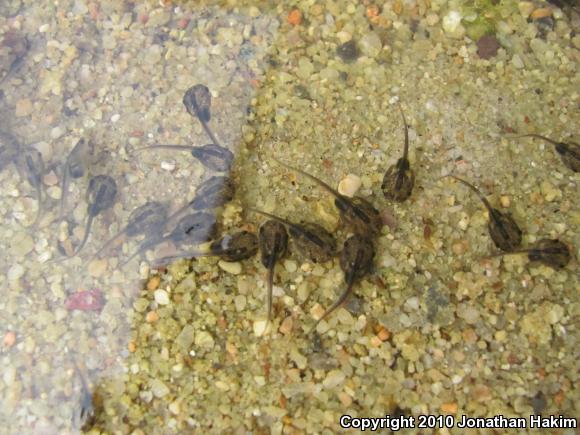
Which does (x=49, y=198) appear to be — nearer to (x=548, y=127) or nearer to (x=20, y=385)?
(x=20, y=385)

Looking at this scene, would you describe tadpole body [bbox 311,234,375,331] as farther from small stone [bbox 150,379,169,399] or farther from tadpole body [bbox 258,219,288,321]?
small stone [bbox 150,379,169,399]

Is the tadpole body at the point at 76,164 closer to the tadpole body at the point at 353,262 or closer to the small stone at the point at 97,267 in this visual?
the small stone at the point at 97,267

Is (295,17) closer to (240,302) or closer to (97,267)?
(240,302)

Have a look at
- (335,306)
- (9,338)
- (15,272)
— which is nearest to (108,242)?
(15,272)

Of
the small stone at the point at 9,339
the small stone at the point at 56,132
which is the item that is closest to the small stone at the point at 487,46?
the small stone at the point at 56,132

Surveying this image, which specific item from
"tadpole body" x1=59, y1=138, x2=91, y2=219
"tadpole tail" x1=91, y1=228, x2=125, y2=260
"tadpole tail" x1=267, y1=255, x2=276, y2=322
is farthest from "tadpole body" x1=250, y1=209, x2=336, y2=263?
"tadpole body" x1=59, y1=138, x2=91, y2=219

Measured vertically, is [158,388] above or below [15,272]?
below
